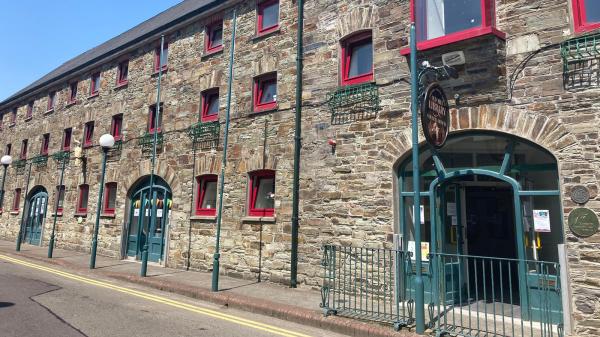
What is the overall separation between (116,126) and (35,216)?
820cm

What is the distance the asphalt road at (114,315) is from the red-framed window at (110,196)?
22.2 ft

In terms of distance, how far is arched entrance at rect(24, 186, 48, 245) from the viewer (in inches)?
789

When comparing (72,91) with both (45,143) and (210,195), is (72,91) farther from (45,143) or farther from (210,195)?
(210,195)

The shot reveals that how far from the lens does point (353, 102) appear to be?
31.0 ft

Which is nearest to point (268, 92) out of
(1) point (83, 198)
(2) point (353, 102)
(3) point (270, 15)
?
(3) point (270, 15)

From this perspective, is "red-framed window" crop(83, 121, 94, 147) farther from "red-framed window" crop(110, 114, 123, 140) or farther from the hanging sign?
the hanging sign

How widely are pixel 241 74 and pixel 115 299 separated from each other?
23.4ft

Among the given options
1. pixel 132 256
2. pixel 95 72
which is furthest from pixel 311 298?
pixel 95 72

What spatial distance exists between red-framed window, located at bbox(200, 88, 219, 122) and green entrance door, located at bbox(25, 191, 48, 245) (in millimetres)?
12086

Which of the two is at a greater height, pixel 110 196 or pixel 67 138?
pixel 67 138

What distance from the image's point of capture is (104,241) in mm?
15742

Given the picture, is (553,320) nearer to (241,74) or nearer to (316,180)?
(316,180)

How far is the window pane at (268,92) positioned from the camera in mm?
11643

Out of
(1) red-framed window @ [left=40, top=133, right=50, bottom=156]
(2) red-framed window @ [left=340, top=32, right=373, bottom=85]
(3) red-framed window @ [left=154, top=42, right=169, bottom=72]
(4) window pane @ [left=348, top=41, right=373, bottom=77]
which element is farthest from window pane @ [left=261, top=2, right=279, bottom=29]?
(1) red-framed window @ [left=40, top=133, right=50, bottom=156]
